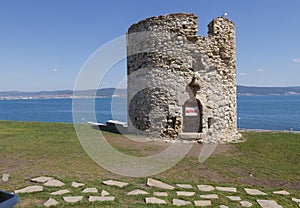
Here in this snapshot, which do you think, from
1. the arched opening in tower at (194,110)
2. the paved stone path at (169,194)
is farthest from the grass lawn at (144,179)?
the arched opening in tower at (194,110)

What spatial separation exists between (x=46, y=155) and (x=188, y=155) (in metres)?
4.99

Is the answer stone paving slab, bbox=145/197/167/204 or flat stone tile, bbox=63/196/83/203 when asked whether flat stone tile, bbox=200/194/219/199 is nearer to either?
stone paving slab, bbox=145/197/167/204

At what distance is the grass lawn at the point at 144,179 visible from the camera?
5.25 metres

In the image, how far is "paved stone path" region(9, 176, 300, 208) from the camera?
475 cm

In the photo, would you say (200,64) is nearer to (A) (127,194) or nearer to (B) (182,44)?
(B) (182,44)

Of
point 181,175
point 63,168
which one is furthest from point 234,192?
point 63,168

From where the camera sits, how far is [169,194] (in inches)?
203

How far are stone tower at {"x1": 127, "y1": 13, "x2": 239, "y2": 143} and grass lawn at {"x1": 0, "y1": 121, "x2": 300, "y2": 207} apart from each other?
4.05 feet

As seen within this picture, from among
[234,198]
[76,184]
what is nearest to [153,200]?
[234,198]

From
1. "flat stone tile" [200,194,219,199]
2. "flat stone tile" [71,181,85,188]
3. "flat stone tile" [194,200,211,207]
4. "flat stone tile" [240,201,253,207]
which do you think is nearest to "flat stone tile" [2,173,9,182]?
"flat stone tile" [71,181,85,188]

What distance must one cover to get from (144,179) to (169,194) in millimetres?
1166

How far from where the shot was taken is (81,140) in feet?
36.5

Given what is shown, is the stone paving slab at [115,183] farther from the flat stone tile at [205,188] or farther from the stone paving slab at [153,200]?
the flat stone tile at [205,188]

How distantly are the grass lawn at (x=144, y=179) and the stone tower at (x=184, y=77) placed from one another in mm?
1234
